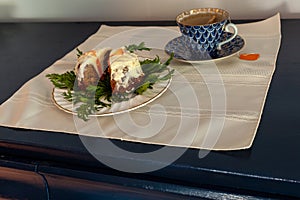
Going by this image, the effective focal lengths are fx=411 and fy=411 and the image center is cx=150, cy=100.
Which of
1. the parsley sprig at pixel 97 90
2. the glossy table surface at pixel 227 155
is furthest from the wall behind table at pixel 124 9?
the parsley sprig at pixel 97 90

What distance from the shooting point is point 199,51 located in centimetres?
83

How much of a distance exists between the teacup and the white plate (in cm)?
13

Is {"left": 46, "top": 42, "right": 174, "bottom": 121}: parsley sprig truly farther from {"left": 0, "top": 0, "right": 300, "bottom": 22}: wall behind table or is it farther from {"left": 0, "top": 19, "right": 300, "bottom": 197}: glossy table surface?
{"left": 0, "top": 0, "right": 300, "bottom": 22}: wall behind table

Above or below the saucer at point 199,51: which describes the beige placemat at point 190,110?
below

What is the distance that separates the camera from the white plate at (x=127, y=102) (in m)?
0.68

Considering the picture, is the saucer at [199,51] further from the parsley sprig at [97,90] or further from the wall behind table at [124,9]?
the wall behind table at [124,9]

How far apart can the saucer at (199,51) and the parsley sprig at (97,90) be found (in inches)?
3.3

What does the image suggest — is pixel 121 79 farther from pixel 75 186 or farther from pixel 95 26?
pixel 95 26

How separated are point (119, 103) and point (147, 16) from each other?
0.50 m

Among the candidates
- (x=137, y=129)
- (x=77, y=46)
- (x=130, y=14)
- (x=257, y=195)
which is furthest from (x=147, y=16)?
(x=257, y=195)

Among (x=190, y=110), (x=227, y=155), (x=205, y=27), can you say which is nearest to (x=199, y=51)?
(x=205, y=27)

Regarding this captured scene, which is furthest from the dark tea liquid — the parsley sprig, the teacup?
the parsley sprig

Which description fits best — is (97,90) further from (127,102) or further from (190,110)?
(190,110)

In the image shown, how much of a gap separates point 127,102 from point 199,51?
22 centimetres
